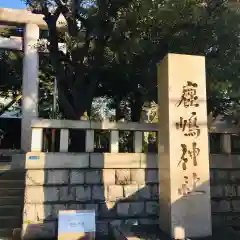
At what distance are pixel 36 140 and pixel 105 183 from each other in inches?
63.2

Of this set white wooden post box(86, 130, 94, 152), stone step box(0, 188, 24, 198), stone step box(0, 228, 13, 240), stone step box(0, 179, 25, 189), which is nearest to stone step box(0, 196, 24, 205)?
stone step box(0, 188, 24, 198)

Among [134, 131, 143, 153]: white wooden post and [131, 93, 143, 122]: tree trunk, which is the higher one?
[131, 93, 143, 122]: tree trunk

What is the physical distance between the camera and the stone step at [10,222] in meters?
6.71

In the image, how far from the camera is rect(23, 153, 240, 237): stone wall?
620 centimetres

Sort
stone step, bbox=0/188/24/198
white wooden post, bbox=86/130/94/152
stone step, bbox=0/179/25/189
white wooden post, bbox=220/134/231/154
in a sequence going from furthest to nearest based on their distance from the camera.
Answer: stone step, bbox=0/179/25/189, stone step, bbox=0/188/24/198, white wooden post, bbox=220/134/231/154, white wooden post, bbox=86/130/94/152

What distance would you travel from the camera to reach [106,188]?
6.52 m

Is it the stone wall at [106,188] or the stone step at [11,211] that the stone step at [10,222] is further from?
the stone wall at [106,188]

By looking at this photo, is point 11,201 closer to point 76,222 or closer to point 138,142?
point 76,222

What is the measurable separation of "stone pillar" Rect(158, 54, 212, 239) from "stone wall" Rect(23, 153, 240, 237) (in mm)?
768

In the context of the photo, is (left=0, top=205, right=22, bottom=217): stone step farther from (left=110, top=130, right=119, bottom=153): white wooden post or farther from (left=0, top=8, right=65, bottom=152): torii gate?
(left=0, top=8, right=65, bottom=152): torii gate

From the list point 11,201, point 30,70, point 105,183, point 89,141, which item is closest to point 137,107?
point 89,141

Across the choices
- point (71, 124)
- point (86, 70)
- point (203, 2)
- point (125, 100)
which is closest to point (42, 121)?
point (71, 124)

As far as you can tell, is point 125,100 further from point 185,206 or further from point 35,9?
point 185,206

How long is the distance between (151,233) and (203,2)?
4503 millimetres
